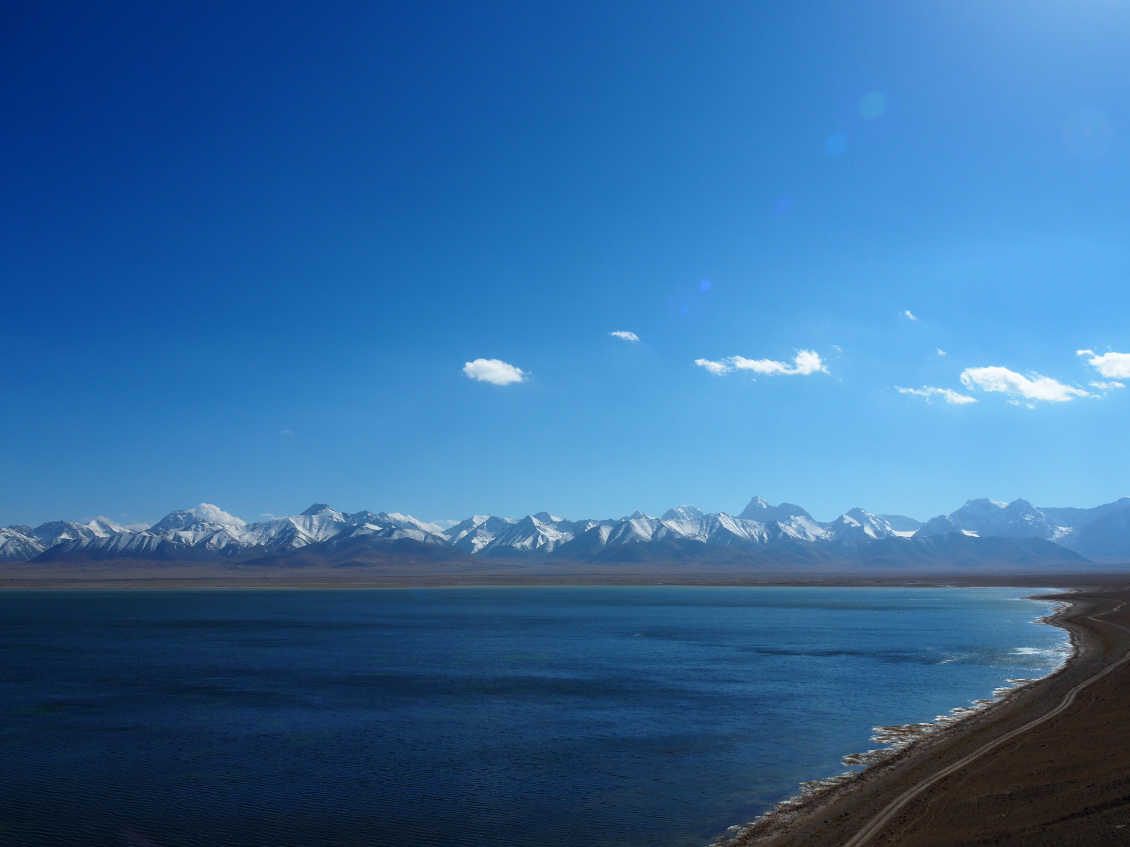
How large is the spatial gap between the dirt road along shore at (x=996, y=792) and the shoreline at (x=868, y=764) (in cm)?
12

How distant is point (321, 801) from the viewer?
87.0 ft

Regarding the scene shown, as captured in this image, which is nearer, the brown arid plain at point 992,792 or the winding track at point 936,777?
the brown arid plain at point 992,792

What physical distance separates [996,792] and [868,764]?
24.4ft

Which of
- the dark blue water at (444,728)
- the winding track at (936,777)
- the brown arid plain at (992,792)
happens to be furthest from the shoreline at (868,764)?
the winding track at (936,777)

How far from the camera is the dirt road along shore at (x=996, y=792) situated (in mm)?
18891

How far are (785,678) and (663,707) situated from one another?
47.4 ft

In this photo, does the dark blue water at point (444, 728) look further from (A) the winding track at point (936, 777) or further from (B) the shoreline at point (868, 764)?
(A) the winding track at point (936, 777)

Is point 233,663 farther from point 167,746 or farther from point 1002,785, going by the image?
point 1002,785

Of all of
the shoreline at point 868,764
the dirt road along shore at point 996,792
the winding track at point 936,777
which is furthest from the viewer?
the shoreline at point 868,764

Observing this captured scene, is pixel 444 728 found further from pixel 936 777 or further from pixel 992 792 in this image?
pixel 992 792

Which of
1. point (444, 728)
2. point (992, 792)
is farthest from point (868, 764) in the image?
point (444, 728)

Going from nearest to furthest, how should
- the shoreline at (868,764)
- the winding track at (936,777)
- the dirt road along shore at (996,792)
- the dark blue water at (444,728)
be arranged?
the dirt road along shore at (996,792), the winding track at (936,777), the shoreline at (868,764), the dark blue water at (444,728)

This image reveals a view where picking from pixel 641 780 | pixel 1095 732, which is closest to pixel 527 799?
pixel 641 780

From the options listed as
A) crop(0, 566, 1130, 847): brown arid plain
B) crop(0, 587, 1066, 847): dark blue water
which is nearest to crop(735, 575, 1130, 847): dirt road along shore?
crop(0, 566, 1130, 847): brown arid plain
